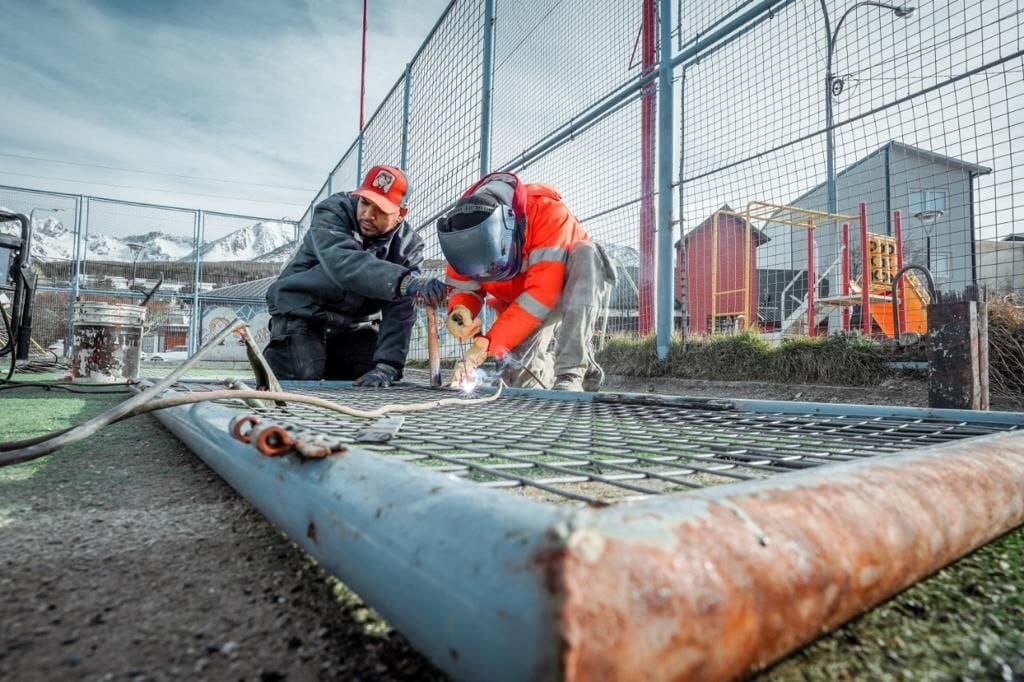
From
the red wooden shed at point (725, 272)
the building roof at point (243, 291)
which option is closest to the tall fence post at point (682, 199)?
the red wooden shed at point (725, 272)

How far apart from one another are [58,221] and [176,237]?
1753mm

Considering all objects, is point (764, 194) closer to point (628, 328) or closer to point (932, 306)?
point (628, 328)

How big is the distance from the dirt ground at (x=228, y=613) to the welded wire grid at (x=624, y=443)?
0.18m

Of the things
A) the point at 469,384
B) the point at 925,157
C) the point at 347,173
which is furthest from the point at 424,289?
the point at 347,173

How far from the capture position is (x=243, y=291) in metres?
11.3

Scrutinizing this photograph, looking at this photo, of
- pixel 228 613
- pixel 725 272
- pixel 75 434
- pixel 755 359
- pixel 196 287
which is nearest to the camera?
pixel 228 613

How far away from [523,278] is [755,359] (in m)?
1.43

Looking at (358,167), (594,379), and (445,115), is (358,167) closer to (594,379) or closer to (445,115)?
(445,115)

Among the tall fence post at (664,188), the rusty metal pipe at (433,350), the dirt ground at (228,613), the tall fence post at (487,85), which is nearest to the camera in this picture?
the dirt ground at (228,613)

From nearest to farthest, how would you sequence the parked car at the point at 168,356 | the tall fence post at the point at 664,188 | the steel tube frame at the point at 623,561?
1. the steel tube frame at the point at 623,561
2. the tall fence post at the point at 664,188
3. the parked car at the point at 168,356

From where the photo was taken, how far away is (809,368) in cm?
291

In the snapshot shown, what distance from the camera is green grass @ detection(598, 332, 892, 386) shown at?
2.73 metres

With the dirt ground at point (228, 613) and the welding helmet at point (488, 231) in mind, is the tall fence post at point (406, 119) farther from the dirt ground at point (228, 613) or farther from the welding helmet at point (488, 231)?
the dirt ground at point (228, 613)

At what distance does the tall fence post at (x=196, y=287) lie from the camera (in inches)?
391
